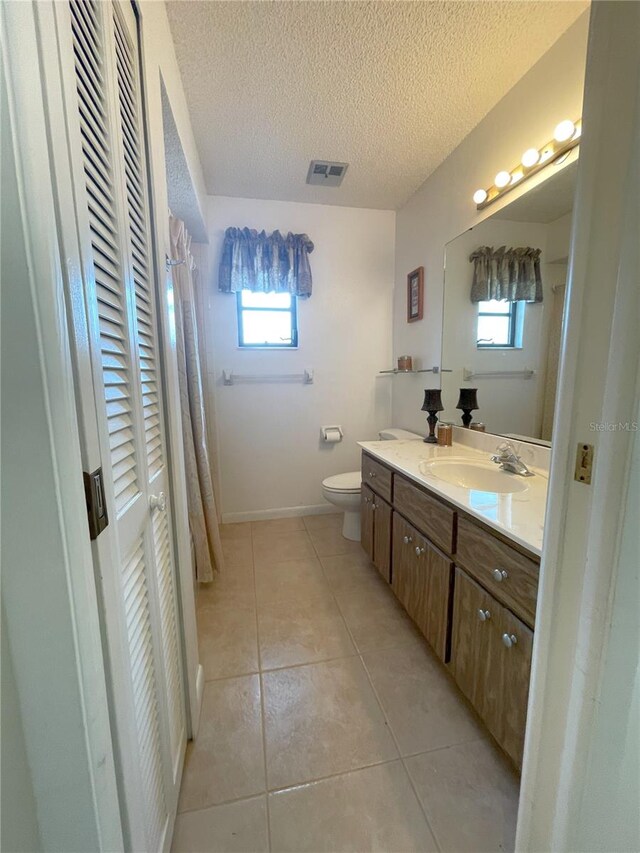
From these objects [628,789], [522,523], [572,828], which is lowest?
[572,828]

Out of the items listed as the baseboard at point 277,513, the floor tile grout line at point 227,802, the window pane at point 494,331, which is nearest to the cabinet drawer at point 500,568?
the floor tile grout line at point 227,802

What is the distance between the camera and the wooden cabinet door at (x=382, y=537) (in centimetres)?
179

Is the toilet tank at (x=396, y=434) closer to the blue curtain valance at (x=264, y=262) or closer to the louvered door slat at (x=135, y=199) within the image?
the blue curtain valance at (x=264, y=262)

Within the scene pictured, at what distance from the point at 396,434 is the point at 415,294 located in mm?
1050

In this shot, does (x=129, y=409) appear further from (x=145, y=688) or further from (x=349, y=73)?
(x=349, y=73)

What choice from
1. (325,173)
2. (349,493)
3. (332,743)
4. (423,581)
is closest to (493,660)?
(423,581)

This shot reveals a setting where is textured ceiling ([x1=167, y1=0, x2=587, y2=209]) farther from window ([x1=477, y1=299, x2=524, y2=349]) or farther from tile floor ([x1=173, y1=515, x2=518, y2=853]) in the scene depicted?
tile floor ([x1=173, y1=515, x2=518, y2=853])

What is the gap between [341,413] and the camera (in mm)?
2902

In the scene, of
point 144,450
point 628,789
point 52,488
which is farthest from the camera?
point 144,450

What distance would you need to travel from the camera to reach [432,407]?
84.5 inches

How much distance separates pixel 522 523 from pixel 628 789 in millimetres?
566

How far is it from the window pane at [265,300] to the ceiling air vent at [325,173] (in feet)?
2.53

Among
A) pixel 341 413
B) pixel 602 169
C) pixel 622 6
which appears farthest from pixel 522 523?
pixel 341 413

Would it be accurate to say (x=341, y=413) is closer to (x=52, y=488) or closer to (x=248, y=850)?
(x=248, y=850)
